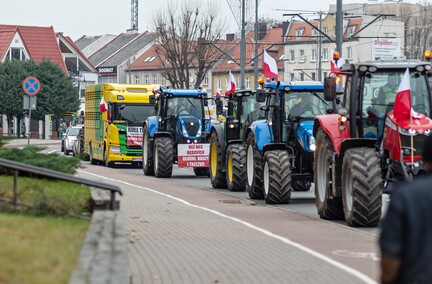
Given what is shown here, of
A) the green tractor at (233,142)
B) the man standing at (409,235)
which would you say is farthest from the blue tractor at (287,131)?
the man standing at (409,235)

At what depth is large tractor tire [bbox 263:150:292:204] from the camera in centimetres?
2303

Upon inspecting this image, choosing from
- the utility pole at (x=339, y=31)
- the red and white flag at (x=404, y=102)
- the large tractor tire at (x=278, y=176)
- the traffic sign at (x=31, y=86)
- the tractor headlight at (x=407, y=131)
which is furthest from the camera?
the traffic sign at (x=31, y=86)

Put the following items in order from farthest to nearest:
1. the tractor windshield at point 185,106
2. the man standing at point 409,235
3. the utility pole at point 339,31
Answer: the tractor windshield at point 185,106
the utility pole at point 339,31
the man standing at point 409,235

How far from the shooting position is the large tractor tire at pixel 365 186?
686 inches

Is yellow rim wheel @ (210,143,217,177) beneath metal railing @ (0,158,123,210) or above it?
beneath

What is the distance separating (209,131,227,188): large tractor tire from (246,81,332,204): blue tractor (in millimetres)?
4063

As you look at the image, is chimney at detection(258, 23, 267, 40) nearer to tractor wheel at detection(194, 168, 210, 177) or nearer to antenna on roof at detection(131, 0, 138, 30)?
antenna on roof at detection(131, 0, 138, 30)

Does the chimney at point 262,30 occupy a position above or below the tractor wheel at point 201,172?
above

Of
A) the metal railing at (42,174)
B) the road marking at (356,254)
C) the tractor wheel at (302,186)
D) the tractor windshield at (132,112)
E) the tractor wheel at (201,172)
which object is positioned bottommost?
the tractor wheel at (201,172)

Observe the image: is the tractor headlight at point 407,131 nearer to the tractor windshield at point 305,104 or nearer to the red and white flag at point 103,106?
the tractor windshield at point 305,104

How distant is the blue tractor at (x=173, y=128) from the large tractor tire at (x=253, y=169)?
9.68 metres

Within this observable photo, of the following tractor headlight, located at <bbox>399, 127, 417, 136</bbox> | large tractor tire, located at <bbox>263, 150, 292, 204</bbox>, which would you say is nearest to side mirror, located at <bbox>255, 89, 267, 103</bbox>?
large tractor tire, located at <bbox>263, 150, 292, 204</bbox>

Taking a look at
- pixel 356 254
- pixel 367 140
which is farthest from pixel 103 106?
pixel 356 254

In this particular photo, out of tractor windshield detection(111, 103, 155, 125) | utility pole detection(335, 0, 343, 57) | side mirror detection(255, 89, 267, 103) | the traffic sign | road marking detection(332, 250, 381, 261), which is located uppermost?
utility pole detection(335, 0, 343, 57)
